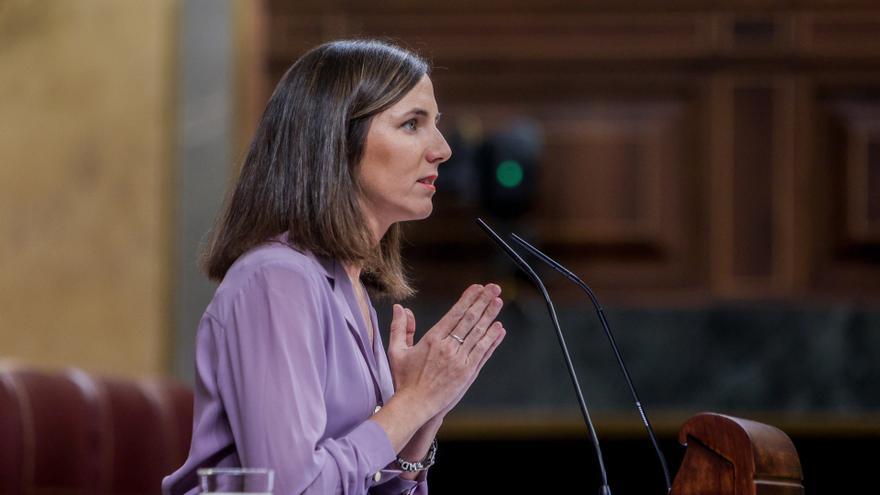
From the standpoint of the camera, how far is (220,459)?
180cm

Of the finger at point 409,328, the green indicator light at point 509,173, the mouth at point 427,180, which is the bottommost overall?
the green indicator light at point 509,173

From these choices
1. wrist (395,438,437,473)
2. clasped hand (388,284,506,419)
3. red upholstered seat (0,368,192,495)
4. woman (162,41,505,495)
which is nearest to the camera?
woman (162,41,505,495)

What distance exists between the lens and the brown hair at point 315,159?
190 cm

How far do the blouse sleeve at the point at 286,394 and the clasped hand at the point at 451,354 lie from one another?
0.09m

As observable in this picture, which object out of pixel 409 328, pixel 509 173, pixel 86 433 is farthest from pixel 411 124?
pixel 509 173

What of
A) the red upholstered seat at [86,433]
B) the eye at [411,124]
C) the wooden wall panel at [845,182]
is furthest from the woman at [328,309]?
the wooden wall panel at [845,182]

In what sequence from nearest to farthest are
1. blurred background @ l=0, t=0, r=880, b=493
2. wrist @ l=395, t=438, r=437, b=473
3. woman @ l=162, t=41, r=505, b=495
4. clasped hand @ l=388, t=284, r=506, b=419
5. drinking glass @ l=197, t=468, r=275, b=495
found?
drinking glass @ l=197, t=468, r=275, b=495 < woman @ l=162, t=41, r=505, b=495 < clasped hand @ l=388, t=284, r=506, b=419 < wrist @ l=395, t=438, r=437, b=473 < blurred background @ l=0, t=0, r=880, b=493

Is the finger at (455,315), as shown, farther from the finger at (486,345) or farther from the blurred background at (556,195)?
the blurred background at (556,195)

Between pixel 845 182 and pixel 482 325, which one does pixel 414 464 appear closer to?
pixel 482 325

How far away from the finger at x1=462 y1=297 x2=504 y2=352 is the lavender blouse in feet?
0.48

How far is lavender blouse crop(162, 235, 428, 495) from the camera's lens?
170cm

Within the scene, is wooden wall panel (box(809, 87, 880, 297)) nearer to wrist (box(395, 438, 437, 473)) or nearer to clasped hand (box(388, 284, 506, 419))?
wrist (box(395, 438, 437, 473))

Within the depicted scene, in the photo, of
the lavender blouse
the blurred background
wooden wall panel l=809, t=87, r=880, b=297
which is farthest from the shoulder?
wooden wall panel l=809, t=87, r=880, b=297

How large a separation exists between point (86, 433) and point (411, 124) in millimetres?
1634
